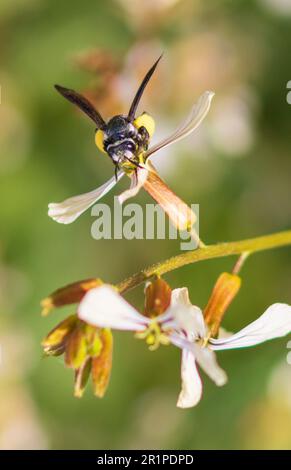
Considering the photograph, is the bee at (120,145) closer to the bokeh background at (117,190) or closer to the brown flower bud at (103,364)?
the brown flower bud at (103,364)

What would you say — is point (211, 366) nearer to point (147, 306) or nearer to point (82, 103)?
point (147, 306)

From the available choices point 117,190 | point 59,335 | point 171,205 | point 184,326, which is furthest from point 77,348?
point 117,190

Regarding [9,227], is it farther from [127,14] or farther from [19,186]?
[127,14]

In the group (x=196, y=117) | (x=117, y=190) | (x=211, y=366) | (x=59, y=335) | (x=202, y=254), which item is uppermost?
(x=117, y=190)

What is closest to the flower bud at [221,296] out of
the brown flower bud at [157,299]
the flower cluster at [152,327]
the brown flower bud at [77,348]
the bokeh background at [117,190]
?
the flower cluster at [152,327]

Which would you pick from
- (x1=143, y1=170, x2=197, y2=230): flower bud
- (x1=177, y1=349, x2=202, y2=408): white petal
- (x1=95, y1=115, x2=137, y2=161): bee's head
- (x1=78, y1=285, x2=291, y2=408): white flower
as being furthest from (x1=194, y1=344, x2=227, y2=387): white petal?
(x1=95, y1=115, x2=137, y2=161): bee's head

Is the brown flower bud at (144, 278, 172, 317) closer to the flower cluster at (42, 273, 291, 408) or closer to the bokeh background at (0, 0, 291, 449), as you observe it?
the flower cluster at (42, 273, 291, 408)
